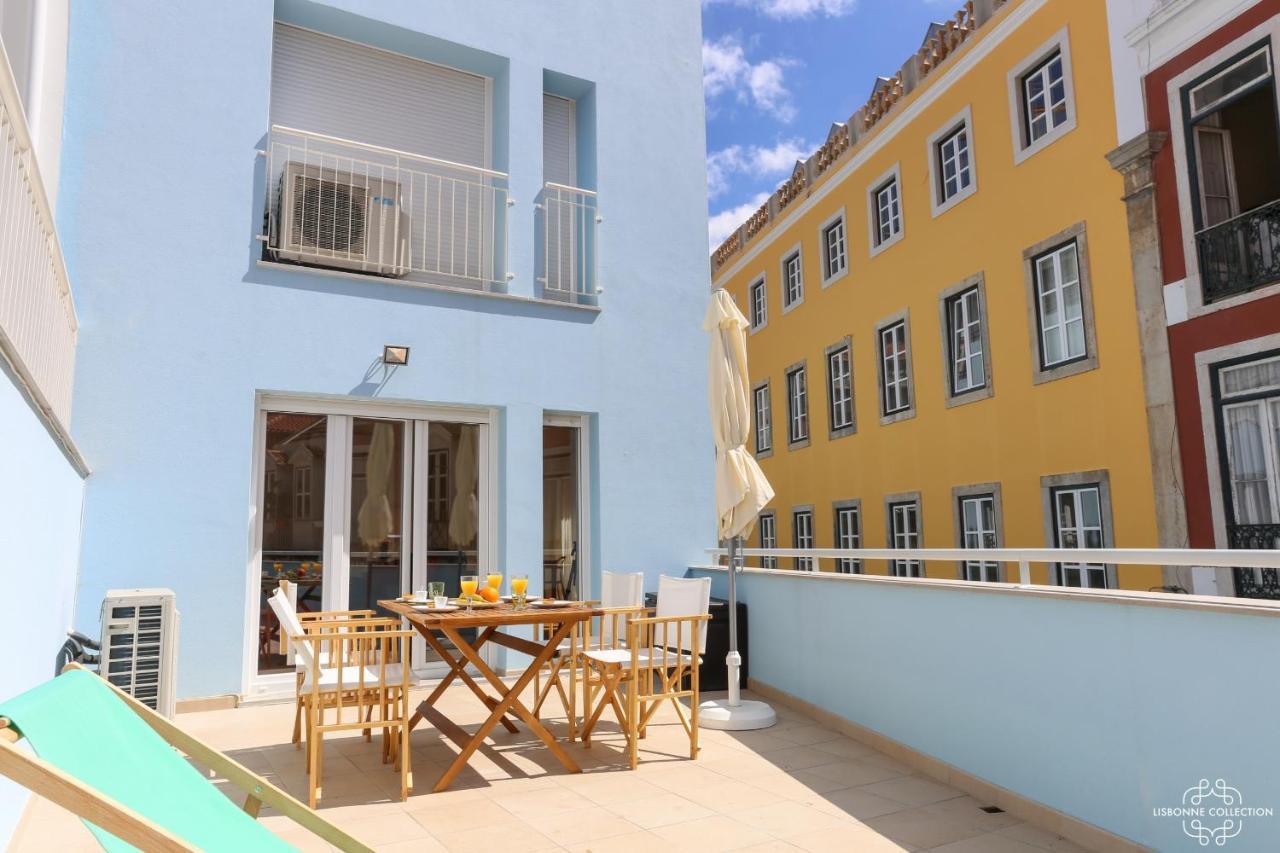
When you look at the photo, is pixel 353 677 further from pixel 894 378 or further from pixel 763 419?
pixel 763 419

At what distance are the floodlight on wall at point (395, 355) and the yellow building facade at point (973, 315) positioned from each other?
7.17m

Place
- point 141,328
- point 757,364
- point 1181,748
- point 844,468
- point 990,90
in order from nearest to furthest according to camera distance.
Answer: point 1181,748 < point 141,328 < point 990,90 < point 844,468 < point 757,364

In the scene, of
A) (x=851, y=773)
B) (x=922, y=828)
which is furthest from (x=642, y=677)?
(x=922, y=828)

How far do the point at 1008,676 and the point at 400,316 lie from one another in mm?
5120

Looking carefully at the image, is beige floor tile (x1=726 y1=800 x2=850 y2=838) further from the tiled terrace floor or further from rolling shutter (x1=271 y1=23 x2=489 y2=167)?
rolling shutter (x1=271 y1=23 x2=489 y2=167)

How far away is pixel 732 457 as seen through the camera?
5852 mm

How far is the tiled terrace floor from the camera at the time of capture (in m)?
3.42

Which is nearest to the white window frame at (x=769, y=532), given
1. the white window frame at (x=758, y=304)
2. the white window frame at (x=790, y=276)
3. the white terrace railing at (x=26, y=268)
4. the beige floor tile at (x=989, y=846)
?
the white window frame at (x=758, y=304)

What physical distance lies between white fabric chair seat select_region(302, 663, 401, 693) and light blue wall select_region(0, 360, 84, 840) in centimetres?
112

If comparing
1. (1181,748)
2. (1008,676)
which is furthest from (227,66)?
(1181,748)

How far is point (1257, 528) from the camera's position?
7414mm

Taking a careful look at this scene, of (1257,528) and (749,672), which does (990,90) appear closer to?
(1257,528)

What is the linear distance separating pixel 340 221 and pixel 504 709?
→ 450 centimetres

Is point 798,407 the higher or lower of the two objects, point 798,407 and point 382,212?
the lower
